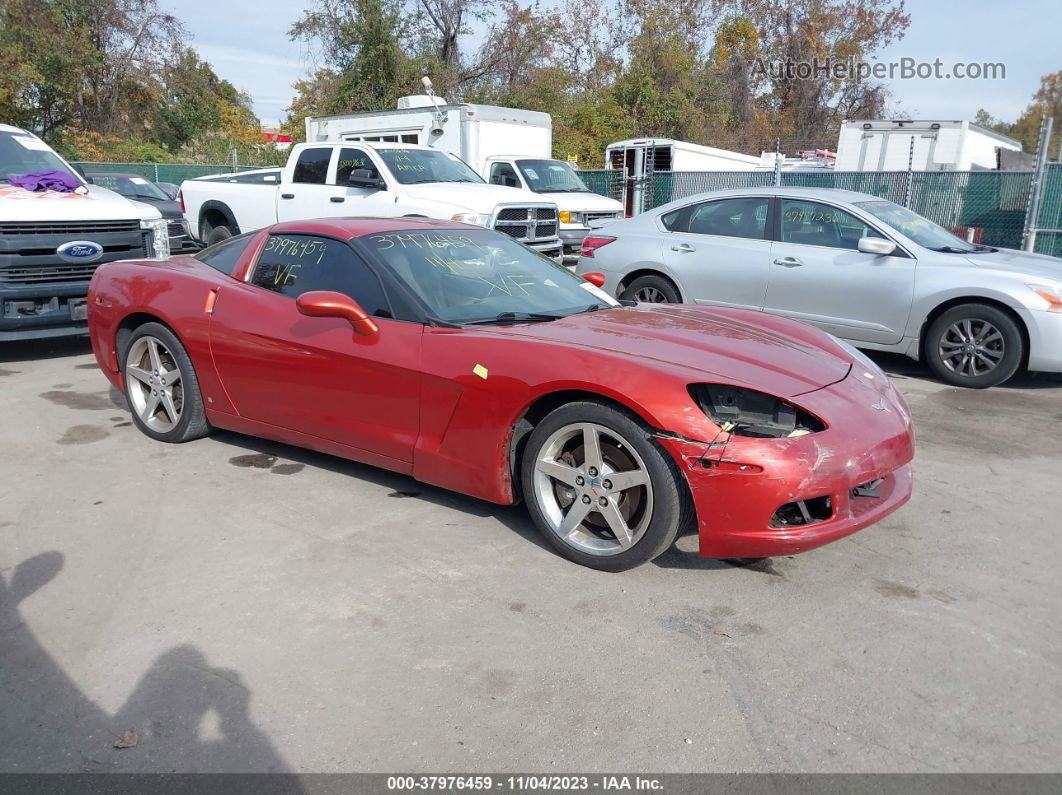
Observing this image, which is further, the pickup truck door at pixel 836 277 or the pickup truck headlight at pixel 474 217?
the pickup truck headlight at pixel 474 217

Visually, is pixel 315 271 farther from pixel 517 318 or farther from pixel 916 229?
pixel 916 229

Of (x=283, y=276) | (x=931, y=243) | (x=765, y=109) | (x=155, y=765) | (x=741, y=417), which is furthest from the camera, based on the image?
(x=765, y=109)

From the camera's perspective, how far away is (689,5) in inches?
1577

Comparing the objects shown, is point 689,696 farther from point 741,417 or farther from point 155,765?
point 155,765

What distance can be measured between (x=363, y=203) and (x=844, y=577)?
868 centimetres

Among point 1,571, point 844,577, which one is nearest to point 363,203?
point 1,571

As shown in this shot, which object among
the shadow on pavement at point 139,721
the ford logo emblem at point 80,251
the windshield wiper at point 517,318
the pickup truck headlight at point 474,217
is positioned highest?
the pickup truck headlight at point 474,217

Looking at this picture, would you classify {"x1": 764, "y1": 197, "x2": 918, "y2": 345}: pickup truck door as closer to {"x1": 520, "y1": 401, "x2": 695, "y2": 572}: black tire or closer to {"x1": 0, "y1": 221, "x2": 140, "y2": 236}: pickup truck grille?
{"x1": 520, "y1": 401, "x2": 695, "y2": 572}: black tire

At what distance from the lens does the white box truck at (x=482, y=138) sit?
15109 mm

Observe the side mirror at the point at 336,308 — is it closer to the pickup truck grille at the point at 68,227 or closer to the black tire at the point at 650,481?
the black tire at the point at 650,481

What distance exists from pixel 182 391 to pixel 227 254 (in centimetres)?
86

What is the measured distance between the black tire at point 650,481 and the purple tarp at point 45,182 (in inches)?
252

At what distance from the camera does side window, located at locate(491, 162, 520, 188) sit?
49.7 ft

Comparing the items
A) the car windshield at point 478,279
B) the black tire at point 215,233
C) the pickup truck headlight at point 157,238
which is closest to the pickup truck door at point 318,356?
the car windshield at point 478,279
